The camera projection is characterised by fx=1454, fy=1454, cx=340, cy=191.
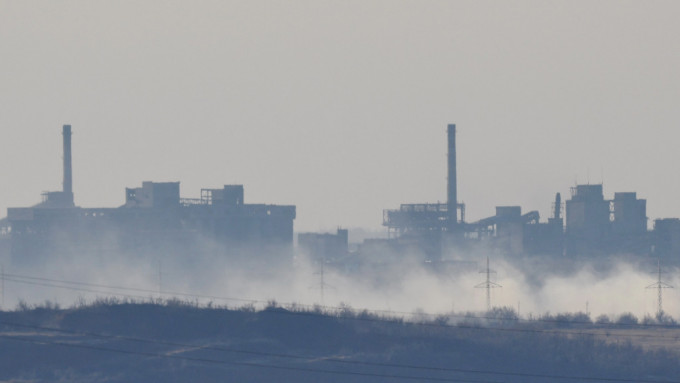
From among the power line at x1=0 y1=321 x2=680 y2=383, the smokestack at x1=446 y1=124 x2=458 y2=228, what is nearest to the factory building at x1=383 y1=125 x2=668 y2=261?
the smokestack at x1=446 y1=124 x2=458 y2=228

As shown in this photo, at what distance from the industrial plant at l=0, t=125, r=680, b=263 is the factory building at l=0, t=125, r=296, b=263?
0.08 m

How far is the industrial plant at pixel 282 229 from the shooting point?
11862cm

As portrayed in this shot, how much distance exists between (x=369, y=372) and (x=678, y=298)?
60.0 meters

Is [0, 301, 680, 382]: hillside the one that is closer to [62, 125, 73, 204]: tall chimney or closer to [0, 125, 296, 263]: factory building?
[0, 125, 296, 263]: factory building

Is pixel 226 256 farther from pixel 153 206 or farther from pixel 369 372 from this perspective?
pixel 369 372

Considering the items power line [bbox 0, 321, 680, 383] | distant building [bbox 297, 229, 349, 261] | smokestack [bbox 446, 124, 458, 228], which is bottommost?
power line [bbox 0, 321, 680, 383]

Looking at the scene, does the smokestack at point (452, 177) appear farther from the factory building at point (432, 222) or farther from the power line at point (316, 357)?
the power line at point (316, 357)

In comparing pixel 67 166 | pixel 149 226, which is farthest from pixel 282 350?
pixel 67 166

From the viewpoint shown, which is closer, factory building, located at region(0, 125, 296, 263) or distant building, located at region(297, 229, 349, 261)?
factory building, located at region(0, 125, 296, 263)

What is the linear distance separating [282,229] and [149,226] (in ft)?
42.9

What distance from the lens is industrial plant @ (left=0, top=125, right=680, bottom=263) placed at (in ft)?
389

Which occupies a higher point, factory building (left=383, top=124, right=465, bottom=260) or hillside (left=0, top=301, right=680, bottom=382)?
factory building (left=383, top=124, right=465, bottom=260)

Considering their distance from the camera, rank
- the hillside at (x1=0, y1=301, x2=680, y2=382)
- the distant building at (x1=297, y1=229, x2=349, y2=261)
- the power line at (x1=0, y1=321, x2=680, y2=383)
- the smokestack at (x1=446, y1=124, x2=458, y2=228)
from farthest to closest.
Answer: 1. the distant building at (x1=297, y1=229, x2=349, y2=261)
2. the smokestack at (x1=446, y1=124, x2=458, y2=228)
3. the power line at (x1=0, y1=321, x2=680, y2=383)
4. the hillside at (x1=0, y1=301, x2=680, y2=382)

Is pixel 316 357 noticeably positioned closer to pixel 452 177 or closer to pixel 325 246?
pixel 452 177
